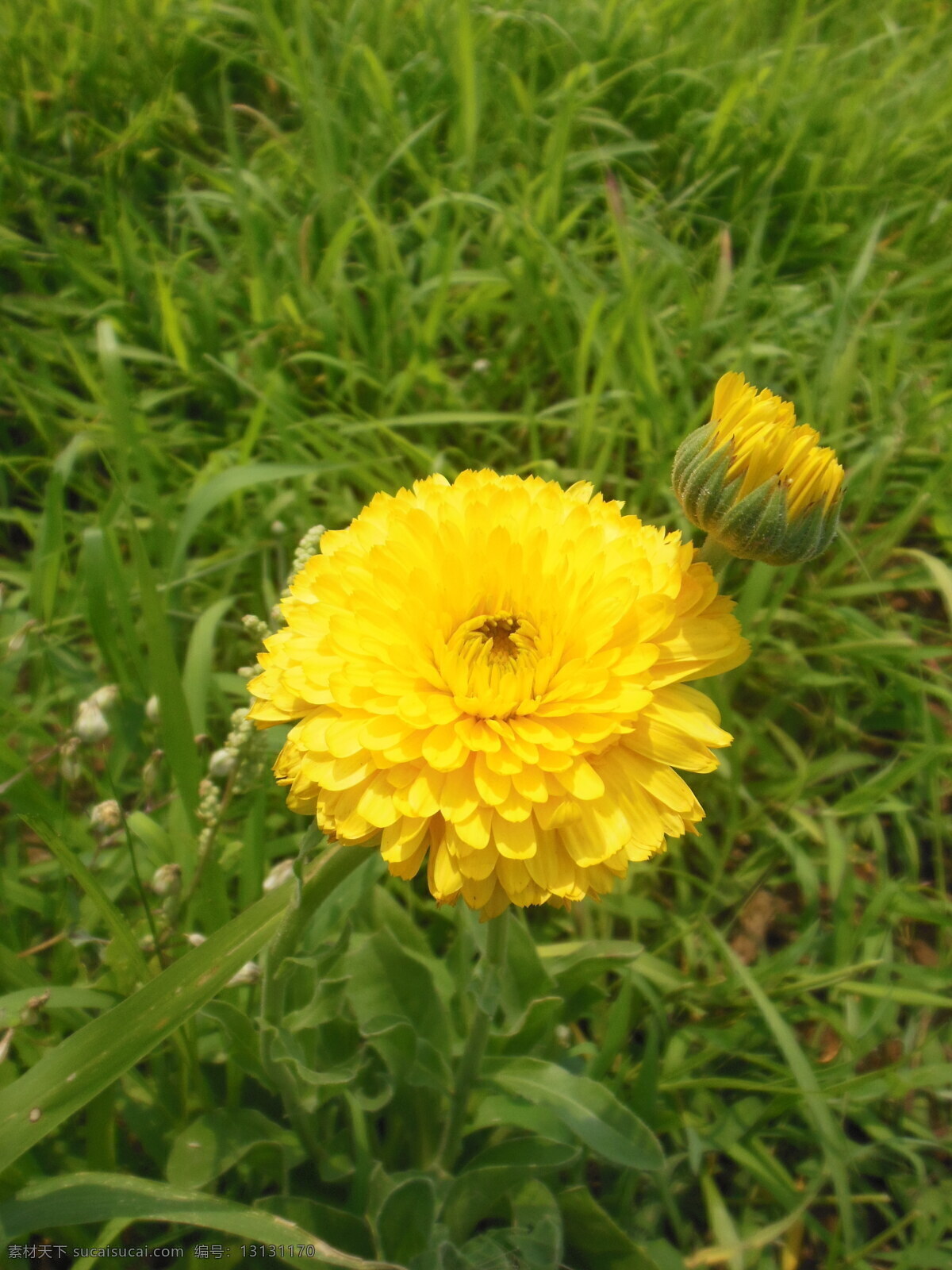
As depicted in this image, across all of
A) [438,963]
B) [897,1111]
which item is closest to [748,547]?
[438,963]

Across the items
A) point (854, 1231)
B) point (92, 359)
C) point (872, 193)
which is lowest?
point (854, 1231)

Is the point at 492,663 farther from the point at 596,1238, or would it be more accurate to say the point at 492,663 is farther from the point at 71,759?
the point at 596,1238

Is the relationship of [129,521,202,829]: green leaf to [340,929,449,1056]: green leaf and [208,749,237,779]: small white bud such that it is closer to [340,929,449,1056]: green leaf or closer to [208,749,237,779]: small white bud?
[208,749,237,779]: small white bud

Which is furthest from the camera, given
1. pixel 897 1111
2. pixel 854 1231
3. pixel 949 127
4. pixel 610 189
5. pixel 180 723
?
pixel 949 127

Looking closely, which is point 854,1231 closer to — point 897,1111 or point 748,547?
point 897,1111

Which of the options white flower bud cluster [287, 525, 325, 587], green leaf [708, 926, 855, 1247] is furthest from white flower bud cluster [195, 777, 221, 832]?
green leaf [708, 926, 855, 1247]

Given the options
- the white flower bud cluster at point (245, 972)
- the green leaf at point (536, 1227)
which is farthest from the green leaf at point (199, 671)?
the green leaf at point (536, 1227)

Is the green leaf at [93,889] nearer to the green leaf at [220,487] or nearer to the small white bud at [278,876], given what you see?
the small white bud at [278,876]

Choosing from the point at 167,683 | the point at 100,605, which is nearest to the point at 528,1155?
the point at 167,683
